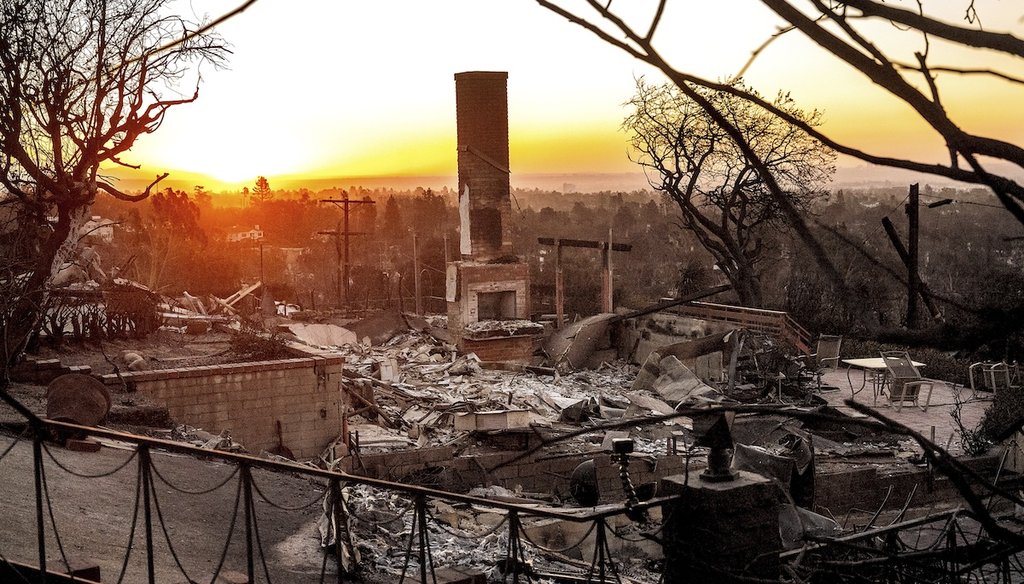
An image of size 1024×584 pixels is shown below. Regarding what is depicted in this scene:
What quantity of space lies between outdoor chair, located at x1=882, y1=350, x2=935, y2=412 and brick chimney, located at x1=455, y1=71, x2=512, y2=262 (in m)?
9.40

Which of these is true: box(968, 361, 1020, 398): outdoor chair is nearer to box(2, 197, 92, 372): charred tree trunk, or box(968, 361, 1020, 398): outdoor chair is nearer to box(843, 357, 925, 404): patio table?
box(843, 357, 925, 404): patio table

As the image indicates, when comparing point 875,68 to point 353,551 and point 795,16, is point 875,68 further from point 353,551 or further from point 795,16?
point 353,551

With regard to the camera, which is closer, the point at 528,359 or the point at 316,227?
the point at 528,359

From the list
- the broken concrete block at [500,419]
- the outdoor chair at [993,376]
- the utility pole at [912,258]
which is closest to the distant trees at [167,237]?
the broken concrete block at [500,419]

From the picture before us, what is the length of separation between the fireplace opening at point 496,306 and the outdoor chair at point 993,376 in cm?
1001

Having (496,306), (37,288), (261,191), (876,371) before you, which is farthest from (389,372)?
(261,191)

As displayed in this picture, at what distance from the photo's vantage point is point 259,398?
41.9ft

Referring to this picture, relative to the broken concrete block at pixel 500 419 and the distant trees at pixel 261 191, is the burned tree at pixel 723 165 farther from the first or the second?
the distant trees at pixel 261 191

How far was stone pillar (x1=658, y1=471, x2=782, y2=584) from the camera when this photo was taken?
4.36 metres

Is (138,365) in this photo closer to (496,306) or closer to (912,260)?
(496,306)

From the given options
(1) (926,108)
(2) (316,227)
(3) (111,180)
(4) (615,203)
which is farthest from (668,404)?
(4) (615,203)

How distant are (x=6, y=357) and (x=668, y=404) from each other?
1096cm

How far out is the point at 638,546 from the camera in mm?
8914

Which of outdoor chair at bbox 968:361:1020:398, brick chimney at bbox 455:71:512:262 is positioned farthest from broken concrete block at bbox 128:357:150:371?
outdoor chair at bbox 968:361:1020:398
